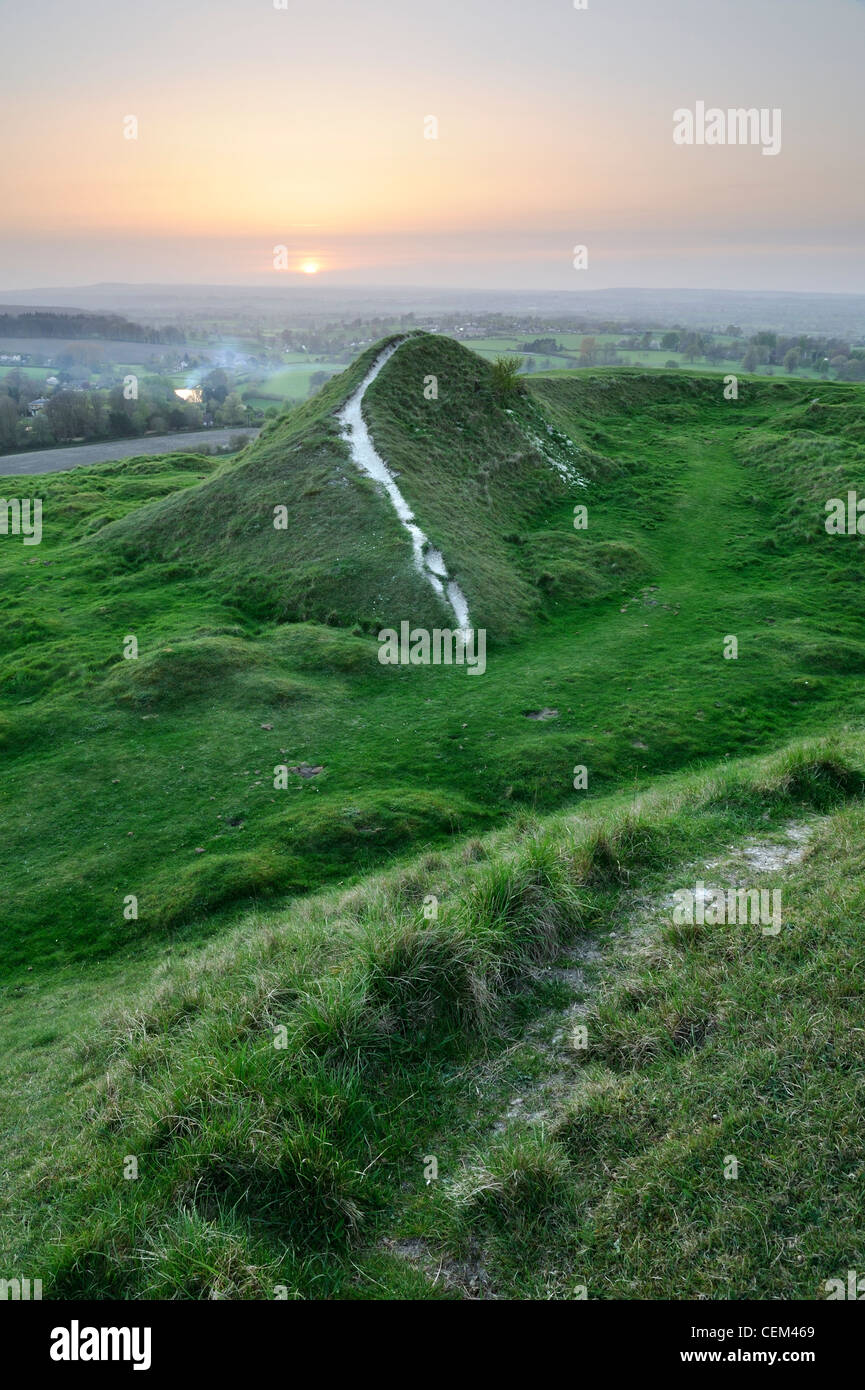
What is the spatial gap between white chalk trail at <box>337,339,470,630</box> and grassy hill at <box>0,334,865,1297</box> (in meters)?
0.67

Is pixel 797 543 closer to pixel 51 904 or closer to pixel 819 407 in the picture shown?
pixel 819 407

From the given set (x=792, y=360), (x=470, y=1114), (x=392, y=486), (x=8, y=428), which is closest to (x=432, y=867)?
(x=470, y=1114)

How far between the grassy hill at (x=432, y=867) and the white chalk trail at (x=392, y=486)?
26.2 inches

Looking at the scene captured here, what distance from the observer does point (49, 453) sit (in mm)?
103188

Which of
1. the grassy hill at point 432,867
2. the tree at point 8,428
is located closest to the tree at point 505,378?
the grassy hill at point 432,867

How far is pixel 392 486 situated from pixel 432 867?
24.2 meters

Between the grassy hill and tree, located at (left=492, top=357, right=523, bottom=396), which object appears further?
tree, located at (left=492, top=357, right=523, bottom=396)

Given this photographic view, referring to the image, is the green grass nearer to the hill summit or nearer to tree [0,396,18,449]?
the hill summit

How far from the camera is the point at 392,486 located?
35344 millimetres

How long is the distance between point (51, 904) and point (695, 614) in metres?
25.0

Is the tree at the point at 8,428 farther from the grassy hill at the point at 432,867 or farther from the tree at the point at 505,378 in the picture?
the tree at the point at 505,378

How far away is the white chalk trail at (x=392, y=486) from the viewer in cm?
3009

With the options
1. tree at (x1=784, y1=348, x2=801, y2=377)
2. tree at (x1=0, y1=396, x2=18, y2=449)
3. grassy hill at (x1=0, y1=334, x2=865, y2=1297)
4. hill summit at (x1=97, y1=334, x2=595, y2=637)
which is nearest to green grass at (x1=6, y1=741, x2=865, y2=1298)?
grassy hill at (x1=0, y1=334, x2=865, y2=1297)

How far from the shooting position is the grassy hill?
6355mm
